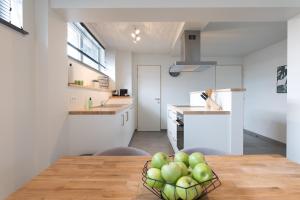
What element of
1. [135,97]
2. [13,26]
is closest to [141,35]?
[135,97]

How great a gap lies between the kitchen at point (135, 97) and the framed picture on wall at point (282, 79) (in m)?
0.15

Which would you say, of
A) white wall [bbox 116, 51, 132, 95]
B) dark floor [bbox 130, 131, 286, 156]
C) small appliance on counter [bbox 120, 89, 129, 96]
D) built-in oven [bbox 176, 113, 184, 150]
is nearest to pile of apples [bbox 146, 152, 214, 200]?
built-in oven [bbox 176, 113, 184, 150]

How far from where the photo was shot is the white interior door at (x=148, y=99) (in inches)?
277

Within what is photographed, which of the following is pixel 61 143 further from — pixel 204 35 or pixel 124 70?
pixel 124 70

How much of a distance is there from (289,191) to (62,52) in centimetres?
261

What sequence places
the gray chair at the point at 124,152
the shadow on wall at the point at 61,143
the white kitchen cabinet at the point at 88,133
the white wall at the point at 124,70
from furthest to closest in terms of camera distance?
the white wall at the point at 124,70, the white kitchen cabinet at the point at 88,133, the shadow on wall at the point at 61,143, the gray chair at the point at 124,152

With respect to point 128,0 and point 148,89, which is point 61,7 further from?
point 148,89

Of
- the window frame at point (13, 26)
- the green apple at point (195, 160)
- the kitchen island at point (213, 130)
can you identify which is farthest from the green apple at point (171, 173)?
the kitchen island at point (213, 130)

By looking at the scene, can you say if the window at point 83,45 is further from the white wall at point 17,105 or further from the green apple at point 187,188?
the green apple at point 187,188

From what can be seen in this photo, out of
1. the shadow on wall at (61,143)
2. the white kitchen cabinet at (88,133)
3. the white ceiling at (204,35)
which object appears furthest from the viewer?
the white ceiling at (204,35)

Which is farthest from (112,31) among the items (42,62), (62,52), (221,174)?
(221,174)

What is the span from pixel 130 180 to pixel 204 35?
4.40 metres

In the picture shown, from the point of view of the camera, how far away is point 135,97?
701cm

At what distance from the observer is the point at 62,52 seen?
106 inches
